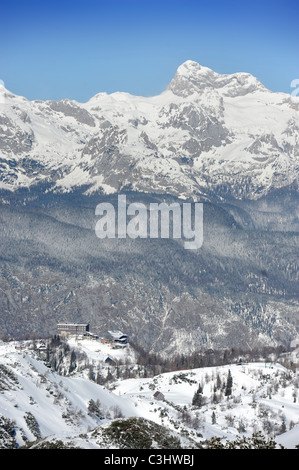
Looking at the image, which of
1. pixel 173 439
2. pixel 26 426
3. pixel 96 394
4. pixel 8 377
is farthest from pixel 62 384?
pixel 173 439

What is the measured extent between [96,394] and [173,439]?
80.8 meters

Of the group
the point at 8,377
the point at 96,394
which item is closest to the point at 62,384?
the point at 96,394

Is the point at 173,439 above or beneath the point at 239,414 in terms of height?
above
